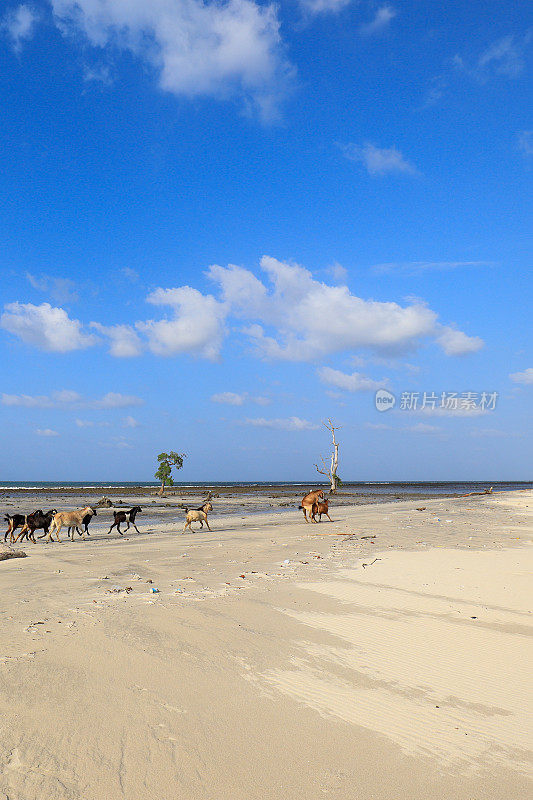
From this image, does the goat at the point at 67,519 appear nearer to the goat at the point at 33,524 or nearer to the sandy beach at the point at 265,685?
the goat at the point at 33,524

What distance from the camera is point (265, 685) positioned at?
4762 mm

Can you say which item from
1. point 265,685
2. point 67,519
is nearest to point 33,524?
point 67,519

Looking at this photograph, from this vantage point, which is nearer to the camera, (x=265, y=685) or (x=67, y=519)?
(x=265, y=685)

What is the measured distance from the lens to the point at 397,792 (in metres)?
3.23

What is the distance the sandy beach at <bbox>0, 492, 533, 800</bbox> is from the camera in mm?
3352

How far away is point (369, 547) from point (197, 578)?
20.4 feet

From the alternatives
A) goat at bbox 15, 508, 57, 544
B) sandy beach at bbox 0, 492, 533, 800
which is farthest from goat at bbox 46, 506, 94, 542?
sandy beach at bbox 0, 492, 533, 800

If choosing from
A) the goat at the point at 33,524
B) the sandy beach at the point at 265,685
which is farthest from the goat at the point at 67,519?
the sandy beach at the point at 265,685

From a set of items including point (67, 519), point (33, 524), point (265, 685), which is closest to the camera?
point (265, 685)

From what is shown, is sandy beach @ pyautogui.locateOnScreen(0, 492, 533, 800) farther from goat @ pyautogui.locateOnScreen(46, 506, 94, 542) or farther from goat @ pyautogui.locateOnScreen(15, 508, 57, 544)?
goat @ pyautogui.locateOnScreen(46, 506, 94, 542)

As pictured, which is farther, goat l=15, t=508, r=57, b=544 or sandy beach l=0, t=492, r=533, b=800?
goat l=15, t=508, r=57, b=544

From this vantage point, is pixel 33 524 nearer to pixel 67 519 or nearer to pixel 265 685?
pixel 67 519

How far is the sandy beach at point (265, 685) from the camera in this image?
3.35 m

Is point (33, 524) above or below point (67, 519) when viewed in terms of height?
below
